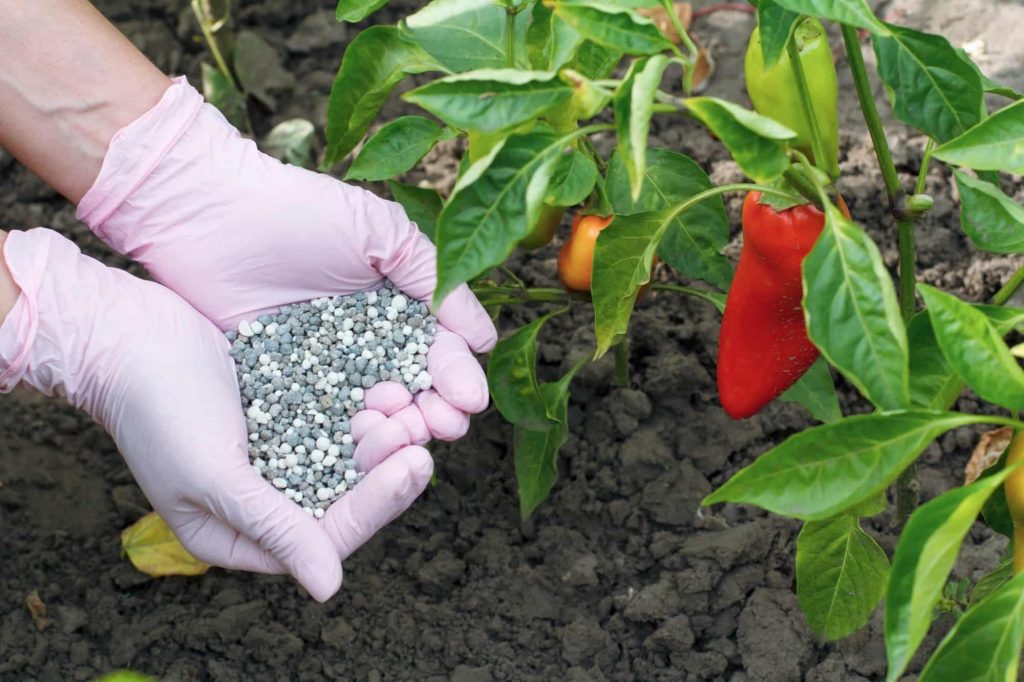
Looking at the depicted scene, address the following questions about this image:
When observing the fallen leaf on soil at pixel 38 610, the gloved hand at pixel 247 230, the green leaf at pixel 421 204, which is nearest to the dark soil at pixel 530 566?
the fallen leaf on soil at pixel 38 610

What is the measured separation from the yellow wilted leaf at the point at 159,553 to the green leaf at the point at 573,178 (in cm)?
80

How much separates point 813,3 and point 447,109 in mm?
328

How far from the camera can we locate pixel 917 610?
0.86 m

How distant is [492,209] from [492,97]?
0.09 meters

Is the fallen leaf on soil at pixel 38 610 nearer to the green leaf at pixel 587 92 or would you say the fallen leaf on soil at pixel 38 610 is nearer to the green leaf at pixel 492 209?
the green leaf at pixel 492 209

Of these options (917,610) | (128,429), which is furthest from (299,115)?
(917,610)

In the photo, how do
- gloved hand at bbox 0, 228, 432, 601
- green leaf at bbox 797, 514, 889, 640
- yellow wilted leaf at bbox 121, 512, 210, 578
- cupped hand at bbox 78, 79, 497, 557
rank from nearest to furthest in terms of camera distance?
green leaf at bbox 797, 514, 889, 640 → gloved hand at bbox 0, 228, 432, 601 → cupped hand at bbox 78, 79, 497, 557 → yellow wilted leaf at bbox 121, 512, 210, 578

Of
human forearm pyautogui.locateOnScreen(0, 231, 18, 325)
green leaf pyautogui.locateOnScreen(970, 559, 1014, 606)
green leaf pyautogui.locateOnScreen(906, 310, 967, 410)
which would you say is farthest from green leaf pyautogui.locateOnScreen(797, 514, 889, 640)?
human forearm pyautogui.locateOnScreen(0, 231, 18, 325)

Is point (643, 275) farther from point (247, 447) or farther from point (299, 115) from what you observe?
point (299, 115)

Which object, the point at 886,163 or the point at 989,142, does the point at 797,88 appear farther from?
the point at 989,142

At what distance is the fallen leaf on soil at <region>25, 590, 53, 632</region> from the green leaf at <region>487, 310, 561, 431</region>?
72cm

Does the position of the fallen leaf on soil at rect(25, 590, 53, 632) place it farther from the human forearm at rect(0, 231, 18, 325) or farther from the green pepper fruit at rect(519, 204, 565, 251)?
the green pepper fruit at rect(519, 204, 565, 251)

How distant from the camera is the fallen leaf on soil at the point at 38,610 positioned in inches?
62.9

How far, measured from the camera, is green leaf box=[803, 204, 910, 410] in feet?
3.06
